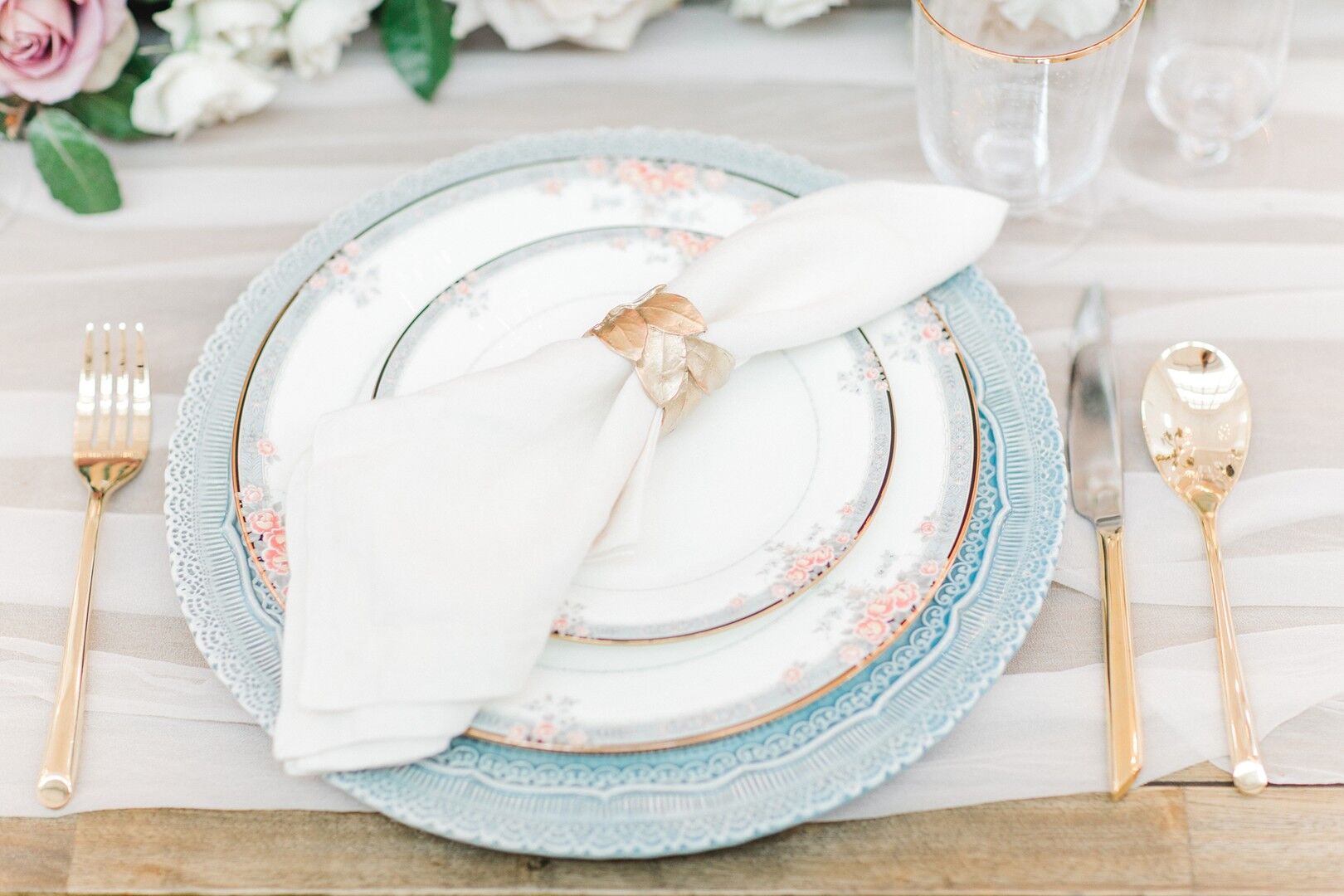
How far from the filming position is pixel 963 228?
0.65m

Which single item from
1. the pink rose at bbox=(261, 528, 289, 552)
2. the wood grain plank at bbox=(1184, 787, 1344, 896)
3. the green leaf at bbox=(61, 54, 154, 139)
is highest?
the green leaf at bbox=(61, 54, 154, 139)

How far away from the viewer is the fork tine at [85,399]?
25.7 inches

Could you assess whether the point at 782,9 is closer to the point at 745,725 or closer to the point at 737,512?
the point at 737,512

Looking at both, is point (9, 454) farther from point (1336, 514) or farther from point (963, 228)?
point (1336, 514)

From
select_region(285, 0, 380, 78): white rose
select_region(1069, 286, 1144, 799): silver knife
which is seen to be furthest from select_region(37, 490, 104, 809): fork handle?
select_region(1069, 286, 1144, 799): silver knife

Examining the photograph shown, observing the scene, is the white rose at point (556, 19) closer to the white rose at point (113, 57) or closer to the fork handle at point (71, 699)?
the white rose at point (113, 57)

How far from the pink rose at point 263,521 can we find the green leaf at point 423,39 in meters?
0.38

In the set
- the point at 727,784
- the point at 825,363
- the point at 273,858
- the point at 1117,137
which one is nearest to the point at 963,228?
the point at 825,363

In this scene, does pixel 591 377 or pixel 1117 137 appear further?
pixel 1117 137

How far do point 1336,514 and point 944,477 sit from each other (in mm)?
225

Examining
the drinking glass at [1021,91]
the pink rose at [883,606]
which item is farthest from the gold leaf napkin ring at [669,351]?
the drinking glass at [1021,91]

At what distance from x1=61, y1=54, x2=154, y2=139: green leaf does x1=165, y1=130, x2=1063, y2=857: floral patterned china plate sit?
22cm

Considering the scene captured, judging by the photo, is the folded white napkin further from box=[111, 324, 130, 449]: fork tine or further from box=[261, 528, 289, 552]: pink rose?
box=[111, 324, 130, 449]: fork tine

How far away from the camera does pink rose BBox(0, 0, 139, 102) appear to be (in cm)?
72
